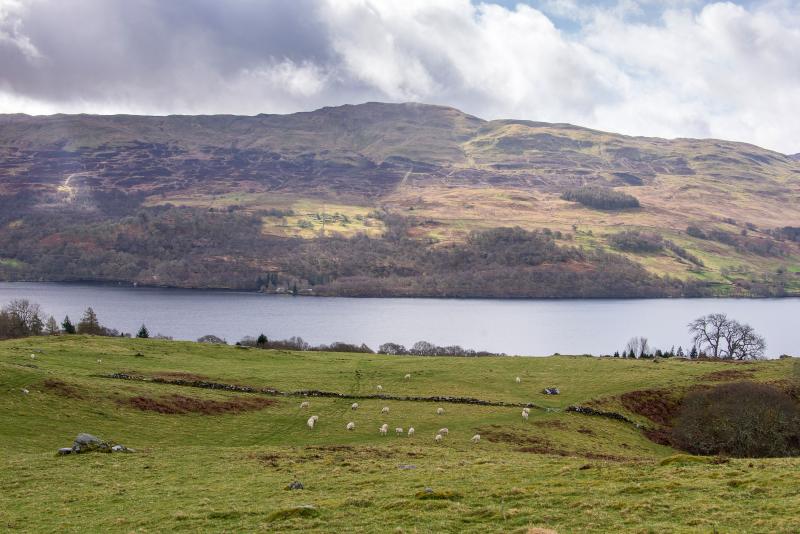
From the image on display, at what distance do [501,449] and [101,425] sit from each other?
2398 centimetres

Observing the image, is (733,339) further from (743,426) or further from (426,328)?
(743,426)

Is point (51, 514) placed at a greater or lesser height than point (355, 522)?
lesser

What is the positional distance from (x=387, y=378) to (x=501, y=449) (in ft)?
72.7

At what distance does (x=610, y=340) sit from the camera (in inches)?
6142

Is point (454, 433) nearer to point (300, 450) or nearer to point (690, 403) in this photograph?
point (300, 450)

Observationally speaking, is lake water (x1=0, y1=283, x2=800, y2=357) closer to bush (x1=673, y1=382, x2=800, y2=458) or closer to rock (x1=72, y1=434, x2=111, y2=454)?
bush (x1=673, y1=382, x2=800, y2=458)

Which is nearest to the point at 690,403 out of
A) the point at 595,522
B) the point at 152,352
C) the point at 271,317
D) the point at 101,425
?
the point at 595,522

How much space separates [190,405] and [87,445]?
Result: 43.8 ft

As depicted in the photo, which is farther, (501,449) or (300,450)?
(501,449)

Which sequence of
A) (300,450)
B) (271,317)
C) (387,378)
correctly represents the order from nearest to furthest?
(300,450)
(387,378)
(271,317)

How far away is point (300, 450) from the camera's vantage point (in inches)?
1328

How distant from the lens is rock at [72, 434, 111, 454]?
30.4 metres

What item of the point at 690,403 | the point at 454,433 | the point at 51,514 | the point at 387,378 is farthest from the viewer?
the point at 387,378

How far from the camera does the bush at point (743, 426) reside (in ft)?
149
